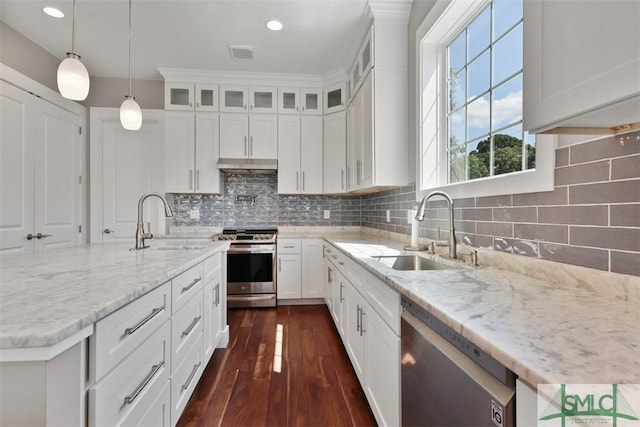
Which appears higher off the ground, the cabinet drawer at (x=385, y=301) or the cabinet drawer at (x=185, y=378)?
the cabinet drawer at (x=385, y=301)

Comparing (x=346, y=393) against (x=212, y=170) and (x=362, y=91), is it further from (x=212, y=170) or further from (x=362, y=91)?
(x=212, y=170)

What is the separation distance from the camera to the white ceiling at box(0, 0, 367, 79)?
243cm

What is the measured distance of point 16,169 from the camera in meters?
2.72

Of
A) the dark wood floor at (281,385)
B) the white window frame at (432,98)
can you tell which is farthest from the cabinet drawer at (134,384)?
the white window frame at (432,98)

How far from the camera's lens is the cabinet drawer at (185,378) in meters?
1.40

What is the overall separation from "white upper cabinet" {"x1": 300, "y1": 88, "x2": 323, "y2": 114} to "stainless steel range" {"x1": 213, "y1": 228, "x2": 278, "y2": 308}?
66.2 inches

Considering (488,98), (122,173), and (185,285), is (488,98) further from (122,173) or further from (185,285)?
(122,173)

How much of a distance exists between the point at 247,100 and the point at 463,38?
8.35ft

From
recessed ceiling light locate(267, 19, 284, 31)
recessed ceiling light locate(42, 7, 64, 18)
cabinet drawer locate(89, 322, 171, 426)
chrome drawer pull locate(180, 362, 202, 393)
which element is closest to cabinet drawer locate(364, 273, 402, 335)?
cabinet drawer locate(89, 322, 171, 426)

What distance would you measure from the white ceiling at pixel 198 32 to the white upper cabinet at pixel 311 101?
0.26 meters

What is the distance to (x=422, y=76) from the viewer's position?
218 cm

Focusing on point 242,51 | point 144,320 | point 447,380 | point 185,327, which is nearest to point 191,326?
point 185,327

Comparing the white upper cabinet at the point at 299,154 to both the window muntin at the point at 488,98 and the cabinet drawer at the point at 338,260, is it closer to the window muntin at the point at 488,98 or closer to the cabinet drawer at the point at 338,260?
the cabinet drawer at the point at 338,260

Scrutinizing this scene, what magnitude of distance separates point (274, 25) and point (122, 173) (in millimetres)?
2601
